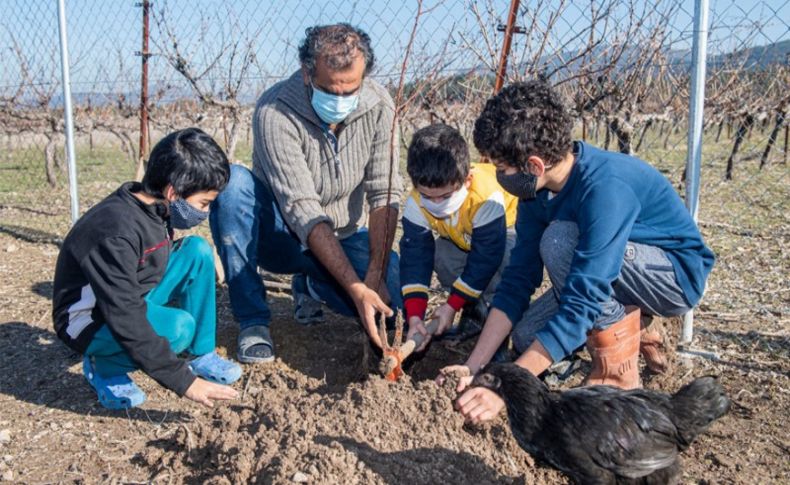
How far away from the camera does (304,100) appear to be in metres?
3.48

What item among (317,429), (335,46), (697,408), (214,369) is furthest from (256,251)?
(697,408)

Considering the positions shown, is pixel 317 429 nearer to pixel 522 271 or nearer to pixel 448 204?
pixel 522 271

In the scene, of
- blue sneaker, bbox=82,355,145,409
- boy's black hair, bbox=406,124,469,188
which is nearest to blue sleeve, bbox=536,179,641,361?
boy's black hair, bbox=406,124,469,188

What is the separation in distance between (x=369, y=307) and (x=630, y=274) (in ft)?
3.77

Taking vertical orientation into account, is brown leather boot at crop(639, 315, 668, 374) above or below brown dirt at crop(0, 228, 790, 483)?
above

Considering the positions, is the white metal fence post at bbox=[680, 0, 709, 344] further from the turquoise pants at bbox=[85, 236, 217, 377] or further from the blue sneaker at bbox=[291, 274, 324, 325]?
the turquoise pants at bbox=[85, 236, 217, 377]

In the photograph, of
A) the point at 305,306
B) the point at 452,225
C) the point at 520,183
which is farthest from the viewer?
the point at 305,306

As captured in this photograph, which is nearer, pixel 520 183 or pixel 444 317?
pixel 520 183

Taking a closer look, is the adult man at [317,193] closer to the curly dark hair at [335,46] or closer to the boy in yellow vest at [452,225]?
the curly dark hair at [335,46]

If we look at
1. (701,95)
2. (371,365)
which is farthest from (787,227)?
(371,365)

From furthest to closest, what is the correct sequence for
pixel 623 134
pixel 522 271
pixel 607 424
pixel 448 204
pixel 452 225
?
pixel 623 134 < pixel 452 225 < pixel 448 204 < pixel 522 271 < pixel 607 424

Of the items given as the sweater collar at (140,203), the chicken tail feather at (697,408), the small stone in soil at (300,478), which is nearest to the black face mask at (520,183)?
the chicken tail feather at (697,408)

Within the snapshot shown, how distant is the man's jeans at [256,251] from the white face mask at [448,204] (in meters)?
0.63

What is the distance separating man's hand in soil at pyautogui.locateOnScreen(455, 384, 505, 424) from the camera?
92.3 inches
